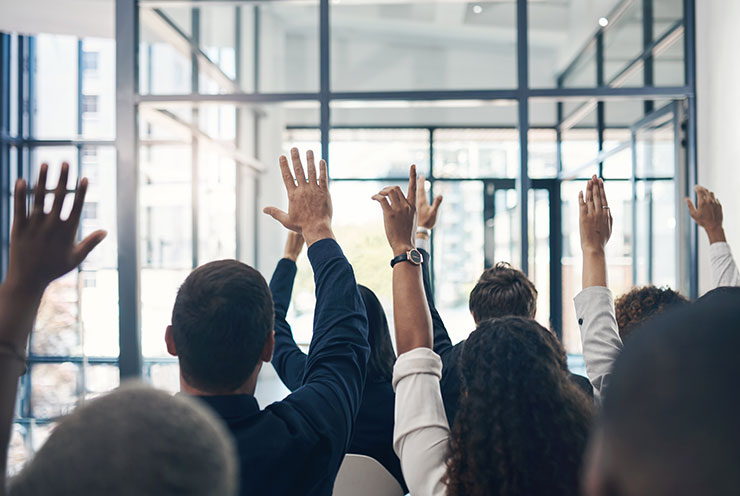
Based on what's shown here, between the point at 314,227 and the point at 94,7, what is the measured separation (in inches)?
151

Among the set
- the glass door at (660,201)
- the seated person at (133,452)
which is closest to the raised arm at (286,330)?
the seated person at (133,452)

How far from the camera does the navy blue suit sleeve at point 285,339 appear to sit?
5.85 feet

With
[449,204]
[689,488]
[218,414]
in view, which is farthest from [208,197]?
[689,488]

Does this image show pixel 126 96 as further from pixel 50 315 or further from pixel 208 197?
pixel 50 315

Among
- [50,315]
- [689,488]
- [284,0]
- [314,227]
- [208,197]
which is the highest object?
[284,0]

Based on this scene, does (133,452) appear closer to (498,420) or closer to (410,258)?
(498,420)

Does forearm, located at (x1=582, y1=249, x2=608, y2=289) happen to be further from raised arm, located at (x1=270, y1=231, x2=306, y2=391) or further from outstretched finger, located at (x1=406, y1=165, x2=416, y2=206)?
raised arm, located at (x1=270, y1=231, x2=306, y2=391)

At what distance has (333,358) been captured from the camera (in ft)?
4.19

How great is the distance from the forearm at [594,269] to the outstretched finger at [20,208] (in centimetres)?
130

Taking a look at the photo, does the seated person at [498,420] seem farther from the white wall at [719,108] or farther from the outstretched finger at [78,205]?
the white wall at [719,108]

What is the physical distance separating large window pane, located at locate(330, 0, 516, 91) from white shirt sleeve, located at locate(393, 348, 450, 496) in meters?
3.92

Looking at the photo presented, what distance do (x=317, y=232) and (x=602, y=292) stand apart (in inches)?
29.1

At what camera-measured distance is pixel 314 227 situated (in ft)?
4.82

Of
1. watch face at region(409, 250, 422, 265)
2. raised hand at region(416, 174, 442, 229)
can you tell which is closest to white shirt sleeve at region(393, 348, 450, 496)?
watch face at region(409, 250, 422, 265)
